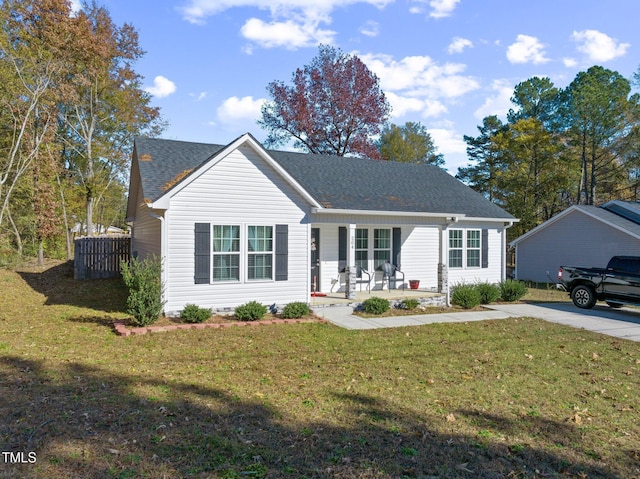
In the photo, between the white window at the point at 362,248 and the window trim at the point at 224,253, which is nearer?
the window trim at the point at 224,253

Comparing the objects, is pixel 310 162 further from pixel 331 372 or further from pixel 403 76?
pixel 331 372

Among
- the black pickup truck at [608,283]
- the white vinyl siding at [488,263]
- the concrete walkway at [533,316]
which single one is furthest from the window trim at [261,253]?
the black pickup truck at [608,283]

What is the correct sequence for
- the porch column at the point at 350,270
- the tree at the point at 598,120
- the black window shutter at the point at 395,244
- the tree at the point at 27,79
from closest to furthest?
1. the porch column at the point at 350,270
2. the black window shutter at the point at 395,244
3. the tree at the point at 27,79
4. the tree at the point at 598,120

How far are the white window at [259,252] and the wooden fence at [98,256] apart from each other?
851 cm

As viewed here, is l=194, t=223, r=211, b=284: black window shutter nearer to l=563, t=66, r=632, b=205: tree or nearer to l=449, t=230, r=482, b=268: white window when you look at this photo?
l=449, t=230, r=482, b=268: white window

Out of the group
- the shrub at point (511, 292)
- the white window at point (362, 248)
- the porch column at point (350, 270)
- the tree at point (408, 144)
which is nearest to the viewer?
the porch column at point (350, 270)

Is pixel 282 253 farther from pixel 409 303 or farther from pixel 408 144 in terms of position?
pixel 408 144

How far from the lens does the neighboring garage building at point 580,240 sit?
19156mm

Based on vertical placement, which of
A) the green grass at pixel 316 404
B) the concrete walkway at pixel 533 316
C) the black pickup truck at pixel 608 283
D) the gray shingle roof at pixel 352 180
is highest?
the gray shingle roof at pixel 352 180

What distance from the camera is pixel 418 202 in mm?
14828

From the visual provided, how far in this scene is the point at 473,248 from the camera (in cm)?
1625

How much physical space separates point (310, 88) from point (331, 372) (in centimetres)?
2741

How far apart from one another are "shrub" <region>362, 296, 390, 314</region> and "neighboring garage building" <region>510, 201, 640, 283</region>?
39.3ft

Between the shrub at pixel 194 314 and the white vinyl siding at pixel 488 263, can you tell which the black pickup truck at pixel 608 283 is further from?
the shrub at pixel 194 314
